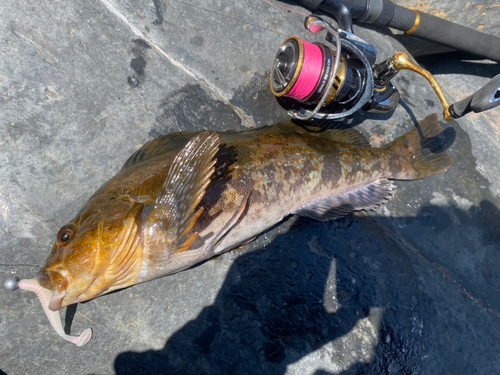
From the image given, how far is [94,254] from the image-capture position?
1.86 m

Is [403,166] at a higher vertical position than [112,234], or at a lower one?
lower

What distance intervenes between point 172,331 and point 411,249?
2.42 meters

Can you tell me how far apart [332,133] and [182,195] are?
1711mm

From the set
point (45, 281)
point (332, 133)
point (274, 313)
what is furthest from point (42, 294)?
point (332, 133)

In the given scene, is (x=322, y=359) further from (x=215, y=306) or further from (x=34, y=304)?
(x=34, y=304)

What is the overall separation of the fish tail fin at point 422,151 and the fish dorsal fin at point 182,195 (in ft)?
6.65

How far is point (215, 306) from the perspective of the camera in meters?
2.51

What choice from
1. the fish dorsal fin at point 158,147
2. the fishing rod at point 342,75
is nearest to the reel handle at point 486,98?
the fishing rod at point 342,75

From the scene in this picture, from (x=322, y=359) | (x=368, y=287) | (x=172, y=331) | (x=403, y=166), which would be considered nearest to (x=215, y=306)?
(x=172, y=331)

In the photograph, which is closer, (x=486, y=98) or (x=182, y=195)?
(x=182, y=195)

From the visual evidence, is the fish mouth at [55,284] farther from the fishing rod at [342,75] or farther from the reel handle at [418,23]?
the reel handle at [418,23]

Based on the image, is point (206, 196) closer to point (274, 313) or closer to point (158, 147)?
point (158, 147)

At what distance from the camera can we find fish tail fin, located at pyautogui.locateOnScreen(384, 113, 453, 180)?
2.95m

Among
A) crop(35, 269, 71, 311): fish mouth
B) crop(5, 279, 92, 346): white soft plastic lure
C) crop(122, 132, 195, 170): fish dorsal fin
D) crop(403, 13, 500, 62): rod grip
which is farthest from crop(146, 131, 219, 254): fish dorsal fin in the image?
crop(403, 13, 500, 62): rod grip
